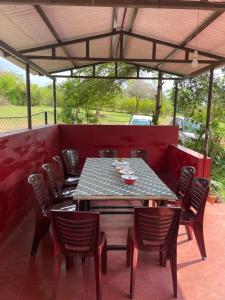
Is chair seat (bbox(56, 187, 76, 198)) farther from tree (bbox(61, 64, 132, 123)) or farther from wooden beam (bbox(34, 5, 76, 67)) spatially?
tree (bbox(61, 64, 132, 123))

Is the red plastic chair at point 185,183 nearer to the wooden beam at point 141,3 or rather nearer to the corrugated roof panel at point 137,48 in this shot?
the wooden beam at point 141,3

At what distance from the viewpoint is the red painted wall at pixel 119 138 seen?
21.3ft

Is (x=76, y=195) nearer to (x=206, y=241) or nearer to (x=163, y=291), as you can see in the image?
(x=163, y=291)

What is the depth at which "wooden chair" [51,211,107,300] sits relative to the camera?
6.77ft

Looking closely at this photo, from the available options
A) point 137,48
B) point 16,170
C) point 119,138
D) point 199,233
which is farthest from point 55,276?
point 137,48

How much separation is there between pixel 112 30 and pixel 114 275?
432 cm

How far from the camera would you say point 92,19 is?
13.8 feet

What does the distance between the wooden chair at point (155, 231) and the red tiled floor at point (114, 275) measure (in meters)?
A: 0.20

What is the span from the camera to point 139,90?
39.8ft

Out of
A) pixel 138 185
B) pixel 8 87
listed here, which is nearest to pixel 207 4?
pixel 138 185

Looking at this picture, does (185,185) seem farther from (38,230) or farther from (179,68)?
(179,68)

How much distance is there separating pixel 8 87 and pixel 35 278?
1111cm

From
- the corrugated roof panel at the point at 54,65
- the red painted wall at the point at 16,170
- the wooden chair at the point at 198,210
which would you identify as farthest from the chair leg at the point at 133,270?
the corrugated roof panel at the point at 54,65

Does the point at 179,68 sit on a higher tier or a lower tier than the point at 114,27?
lower
